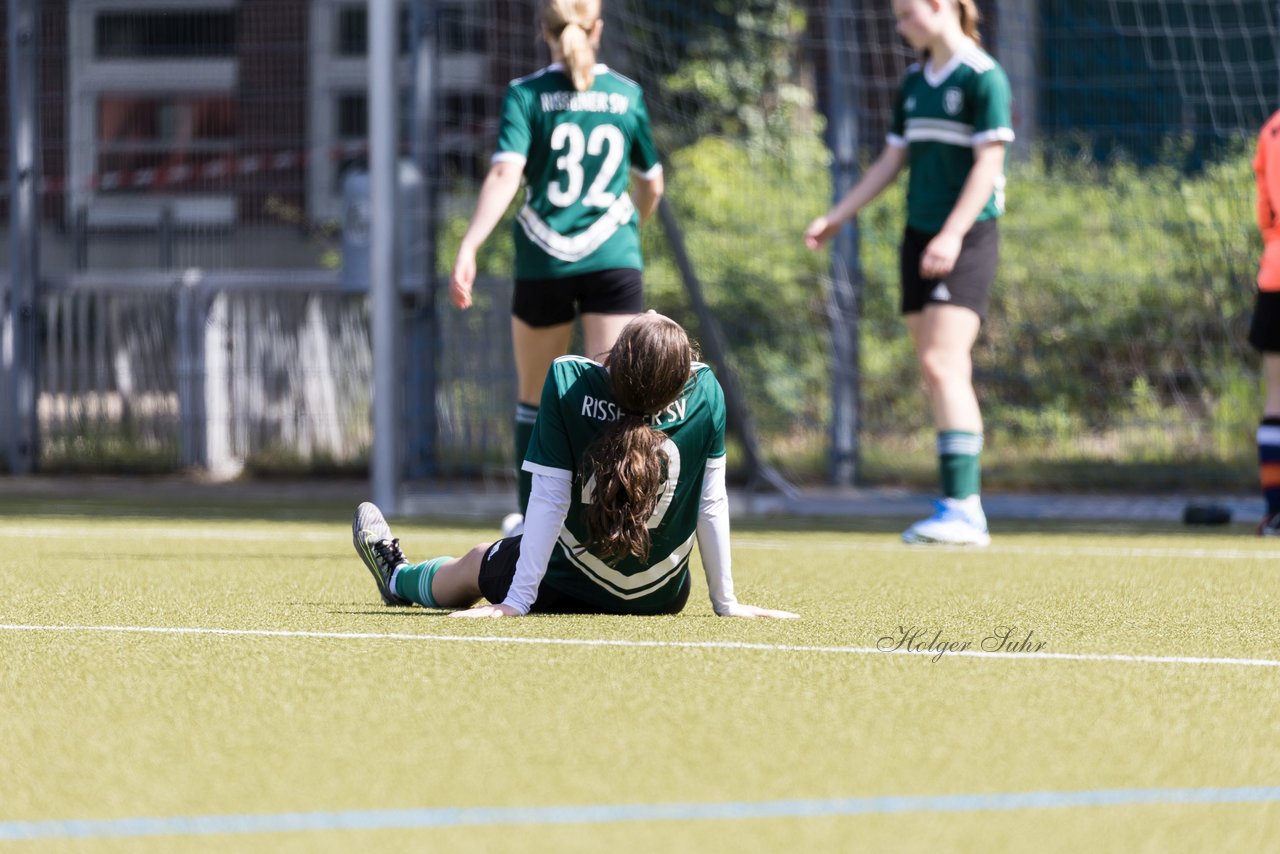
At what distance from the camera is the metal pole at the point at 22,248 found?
33.5 feet

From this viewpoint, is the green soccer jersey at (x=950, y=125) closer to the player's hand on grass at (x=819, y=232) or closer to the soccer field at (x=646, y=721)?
the player's hand on grass at (x=819, y=232)

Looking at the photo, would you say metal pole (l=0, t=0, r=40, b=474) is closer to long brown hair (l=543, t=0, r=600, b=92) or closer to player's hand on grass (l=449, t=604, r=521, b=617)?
long brown hair (l=543, t=0, r=600, b=92)

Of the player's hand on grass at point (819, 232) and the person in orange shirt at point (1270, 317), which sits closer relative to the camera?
the player's hand on grass at point (819, 232)

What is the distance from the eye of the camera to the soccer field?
7.57 ft

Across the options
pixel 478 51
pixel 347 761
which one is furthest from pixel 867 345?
pixel 347 761

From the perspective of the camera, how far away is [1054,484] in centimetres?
907

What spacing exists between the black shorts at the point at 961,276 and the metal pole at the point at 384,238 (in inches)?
85.6

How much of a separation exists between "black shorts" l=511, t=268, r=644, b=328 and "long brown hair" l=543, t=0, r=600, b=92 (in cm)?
59

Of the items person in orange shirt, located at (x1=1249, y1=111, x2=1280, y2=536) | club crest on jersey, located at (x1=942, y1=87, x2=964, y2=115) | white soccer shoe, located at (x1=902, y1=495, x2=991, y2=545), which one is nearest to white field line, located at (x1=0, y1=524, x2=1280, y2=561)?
white soccer shoe, located at (x1=902, y1=495, x2=991, y2=545)

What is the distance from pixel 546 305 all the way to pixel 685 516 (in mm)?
1980

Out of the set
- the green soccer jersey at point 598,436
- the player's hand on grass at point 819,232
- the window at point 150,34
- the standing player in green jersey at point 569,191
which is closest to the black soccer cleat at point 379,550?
the green soccer jersey at point 598,436

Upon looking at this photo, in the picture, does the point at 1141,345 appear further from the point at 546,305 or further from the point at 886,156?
the point at 546,305

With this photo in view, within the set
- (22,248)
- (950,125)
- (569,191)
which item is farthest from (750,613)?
(22,248)

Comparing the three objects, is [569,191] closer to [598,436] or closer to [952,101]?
[952,101]
